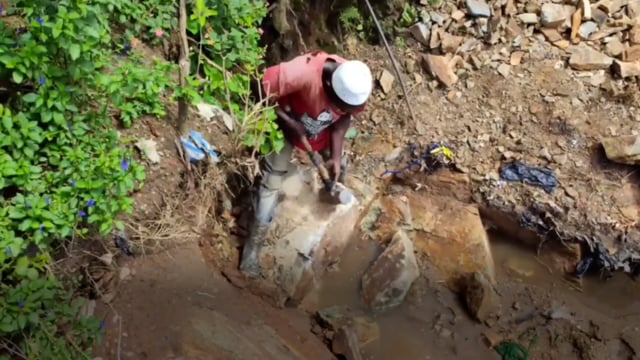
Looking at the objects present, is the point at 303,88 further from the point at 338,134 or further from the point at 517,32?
the point at 517,32

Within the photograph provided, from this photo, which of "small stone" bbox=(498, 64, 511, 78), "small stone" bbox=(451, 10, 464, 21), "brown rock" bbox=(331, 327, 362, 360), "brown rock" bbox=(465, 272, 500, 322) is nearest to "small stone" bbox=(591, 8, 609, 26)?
"small stone" bbox=(498, 64, 511, 78)

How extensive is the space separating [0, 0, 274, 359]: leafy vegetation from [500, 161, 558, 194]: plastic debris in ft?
7.76

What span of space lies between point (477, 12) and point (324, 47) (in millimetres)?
1477

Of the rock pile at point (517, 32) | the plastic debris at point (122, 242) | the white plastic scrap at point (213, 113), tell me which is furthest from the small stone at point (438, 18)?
the plastic debris at point (122, 242)

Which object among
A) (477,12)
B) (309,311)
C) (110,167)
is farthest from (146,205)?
(477,12)

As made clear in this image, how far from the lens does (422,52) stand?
540 centimetres

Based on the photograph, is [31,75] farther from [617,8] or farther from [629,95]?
[617,8]

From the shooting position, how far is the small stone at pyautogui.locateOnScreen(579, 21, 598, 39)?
519 centimetres

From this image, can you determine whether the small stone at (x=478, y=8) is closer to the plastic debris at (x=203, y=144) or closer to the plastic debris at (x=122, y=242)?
the plastic debris at (x=203, y=144)

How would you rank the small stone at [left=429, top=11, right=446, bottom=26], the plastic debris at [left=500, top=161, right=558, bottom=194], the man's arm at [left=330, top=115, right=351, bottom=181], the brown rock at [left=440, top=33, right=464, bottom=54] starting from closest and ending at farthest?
the man's arm at [left=330, top=115, right=351, bottom=181] < the plastic debris at [left=500, top=161, right=558, bottom=194] < the brown rock at [left=440, top=33, right=464, bottom=54] < the small stone at [left=429, top=11, right=446, bottom=26]

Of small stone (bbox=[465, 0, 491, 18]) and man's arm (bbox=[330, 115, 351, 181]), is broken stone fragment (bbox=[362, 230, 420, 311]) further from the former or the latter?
small stone (bbox=[465, 0, 491, 18])

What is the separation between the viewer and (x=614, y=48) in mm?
5086

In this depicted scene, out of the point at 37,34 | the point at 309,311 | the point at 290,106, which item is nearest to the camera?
the point at 37,34

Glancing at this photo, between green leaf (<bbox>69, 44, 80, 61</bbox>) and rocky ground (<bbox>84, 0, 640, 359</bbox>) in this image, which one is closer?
green leaf (<bbox>69, 44, 80, 61</bbox>)
